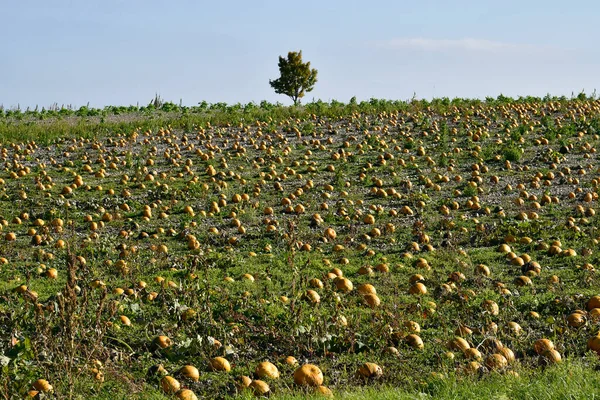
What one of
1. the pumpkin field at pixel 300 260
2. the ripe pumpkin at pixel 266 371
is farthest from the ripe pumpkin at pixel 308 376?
the ripe pumpkin at pixel 266 371

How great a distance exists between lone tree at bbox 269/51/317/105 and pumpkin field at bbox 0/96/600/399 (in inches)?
1459

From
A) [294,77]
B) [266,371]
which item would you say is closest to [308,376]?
[266,371]

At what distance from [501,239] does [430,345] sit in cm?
466

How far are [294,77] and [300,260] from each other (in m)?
50.7

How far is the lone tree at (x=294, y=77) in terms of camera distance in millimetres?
57969

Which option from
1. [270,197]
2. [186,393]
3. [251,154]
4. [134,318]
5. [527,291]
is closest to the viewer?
[186,393]

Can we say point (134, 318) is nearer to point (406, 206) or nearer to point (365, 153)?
point (406, 206)

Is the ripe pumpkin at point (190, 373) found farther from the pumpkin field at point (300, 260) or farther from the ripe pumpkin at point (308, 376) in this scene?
the ripe pumpkin at point (308, 376)

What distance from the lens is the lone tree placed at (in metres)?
58.0

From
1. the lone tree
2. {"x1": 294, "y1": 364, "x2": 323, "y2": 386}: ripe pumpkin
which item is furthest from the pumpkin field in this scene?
the lone tree

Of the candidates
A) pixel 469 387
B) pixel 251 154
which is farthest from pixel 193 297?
pixel 251 154

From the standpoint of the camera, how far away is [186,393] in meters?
5.28

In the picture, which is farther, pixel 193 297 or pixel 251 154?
pixel 251 154

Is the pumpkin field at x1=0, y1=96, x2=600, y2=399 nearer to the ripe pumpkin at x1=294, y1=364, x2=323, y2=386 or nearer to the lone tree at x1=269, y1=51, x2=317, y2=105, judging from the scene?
the ripe pumpkin at x1=294, y1=364, x2=323, y2=386
